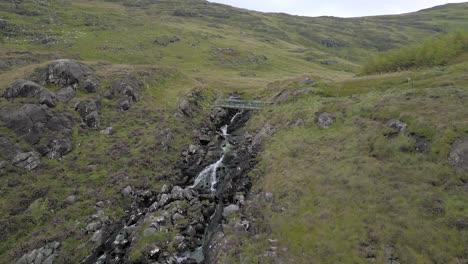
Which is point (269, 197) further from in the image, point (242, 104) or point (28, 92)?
point (28, 92)

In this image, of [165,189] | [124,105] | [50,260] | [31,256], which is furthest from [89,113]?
[50,260]

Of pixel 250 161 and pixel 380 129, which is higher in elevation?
pixel 380 129

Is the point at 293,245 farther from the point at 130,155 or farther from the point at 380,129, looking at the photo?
the point at 130,155

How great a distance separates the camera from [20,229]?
30.6 meters

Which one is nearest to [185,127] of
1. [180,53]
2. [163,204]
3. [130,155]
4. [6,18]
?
[130,155]

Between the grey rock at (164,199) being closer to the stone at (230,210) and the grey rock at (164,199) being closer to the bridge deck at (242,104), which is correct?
the stone at (230,210)

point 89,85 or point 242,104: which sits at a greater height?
point 89,85

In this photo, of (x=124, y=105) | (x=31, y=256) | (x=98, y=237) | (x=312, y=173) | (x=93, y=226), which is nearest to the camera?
(x=31, y=256)

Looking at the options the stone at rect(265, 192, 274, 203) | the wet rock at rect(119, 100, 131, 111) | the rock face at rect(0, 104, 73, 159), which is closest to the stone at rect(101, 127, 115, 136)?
the rock face at rect(0, 104, 73, 159)

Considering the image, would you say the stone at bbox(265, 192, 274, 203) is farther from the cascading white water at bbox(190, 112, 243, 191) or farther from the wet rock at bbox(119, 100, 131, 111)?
the wet rock at bbox(119, 100, 131, 111)

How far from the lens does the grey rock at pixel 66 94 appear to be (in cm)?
5087

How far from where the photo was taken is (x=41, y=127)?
42.8 meters

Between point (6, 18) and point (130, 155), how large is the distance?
114 meters

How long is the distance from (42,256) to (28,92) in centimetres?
3078
